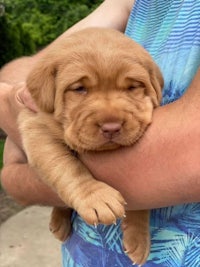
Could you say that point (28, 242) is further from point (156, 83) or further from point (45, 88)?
point (156, 83)

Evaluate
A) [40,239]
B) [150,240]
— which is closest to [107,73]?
[150,240]

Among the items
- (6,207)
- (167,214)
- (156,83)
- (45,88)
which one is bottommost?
(6,207)

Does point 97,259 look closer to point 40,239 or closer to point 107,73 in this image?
point 107,73

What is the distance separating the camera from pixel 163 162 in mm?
2004

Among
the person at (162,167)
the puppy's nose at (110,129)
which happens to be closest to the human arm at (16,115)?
the person at (162,167)

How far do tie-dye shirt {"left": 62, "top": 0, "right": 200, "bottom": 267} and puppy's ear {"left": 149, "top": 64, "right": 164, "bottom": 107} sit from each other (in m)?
0.05

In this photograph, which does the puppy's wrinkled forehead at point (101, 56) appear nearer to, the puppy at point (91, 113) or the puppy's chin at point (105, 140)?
the puppy at point (91, 113)

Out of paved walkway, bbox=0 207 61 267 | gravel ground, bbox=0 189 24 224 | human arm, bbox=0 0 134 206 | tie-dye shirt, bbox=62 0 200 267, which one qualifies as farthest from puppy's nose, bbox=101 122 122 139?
gravel ground, bbox=0 189 24 224

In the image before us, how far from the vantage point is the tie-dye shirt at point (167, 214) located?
215 cm

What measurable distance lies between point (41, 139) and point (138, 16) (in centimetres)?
63

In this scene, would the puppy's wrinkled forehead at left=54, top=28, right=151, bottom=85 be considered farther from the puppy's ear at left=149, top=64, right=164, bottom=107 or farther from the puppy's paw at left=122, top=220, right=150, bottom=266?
the puppy's paw at left=122, top=220, right=150, bottom=266

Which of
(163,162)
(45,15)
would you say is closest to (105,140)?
(163,162)

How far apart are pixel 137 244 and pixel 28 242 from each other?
357 cm

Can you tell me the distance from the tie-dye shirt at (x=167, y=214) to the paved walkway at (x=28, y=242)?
294cm
